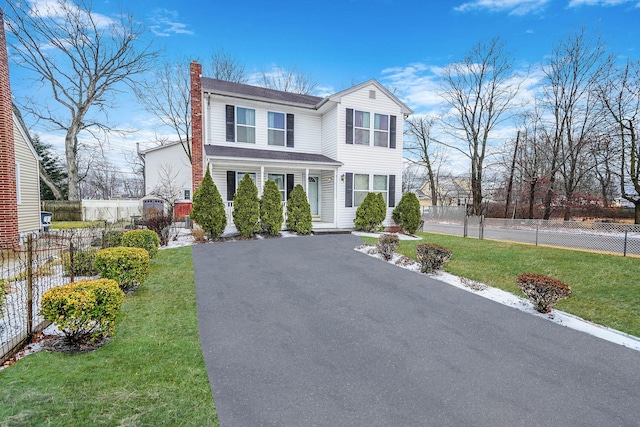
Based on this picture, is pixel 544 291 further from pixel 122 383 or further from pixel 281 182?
pixel 281 182

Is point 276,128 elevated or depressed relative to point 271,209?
elevated

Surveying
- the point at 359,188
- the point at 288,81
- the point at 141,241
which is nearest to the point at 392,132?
the point at 359,188

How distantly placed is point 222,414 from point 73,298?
2.28 m

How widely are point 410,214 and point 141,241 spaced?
992 centimetres

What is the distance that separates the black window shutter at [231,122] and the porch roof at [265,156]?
0.51 m

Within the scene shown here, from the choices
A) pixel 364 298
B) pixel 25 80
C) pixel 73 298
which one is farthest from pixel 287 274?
pixel 25 80

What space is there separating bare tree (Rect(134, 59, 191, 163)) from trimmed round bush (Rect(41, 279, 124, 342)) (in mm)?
22834

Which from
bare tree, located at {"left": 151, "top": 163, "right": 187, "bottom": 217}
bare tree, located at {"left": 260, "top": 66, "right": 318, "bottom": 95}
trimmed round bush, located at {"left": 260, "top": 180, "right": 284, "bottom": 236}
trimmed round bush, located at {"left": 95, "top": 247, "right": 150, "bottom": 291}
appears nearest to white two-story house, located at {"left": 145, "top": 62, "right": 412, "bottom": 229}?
trimmed round bush, located at {"left": 260, "top": 180, "right": 284, "bottom": 236}

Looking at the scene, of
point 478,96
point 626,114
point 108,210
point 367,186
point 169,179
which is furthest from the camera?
point 169,179

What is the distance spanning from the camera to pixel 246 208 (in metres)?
10.6

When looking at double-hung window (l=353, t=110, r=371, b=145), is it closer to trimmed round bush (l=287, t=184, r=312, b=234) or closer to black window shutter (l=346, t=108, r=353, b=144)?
black window shutter (l=346, t=108, r=353, b=144)

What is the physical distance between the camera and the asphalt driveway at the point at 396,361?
266 cm

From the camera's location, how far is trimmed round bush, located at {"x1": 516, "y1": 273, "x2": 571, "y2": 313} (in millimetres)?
4965

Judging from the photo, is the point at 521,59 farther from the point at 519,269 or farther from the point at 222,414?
the point at 222,414
